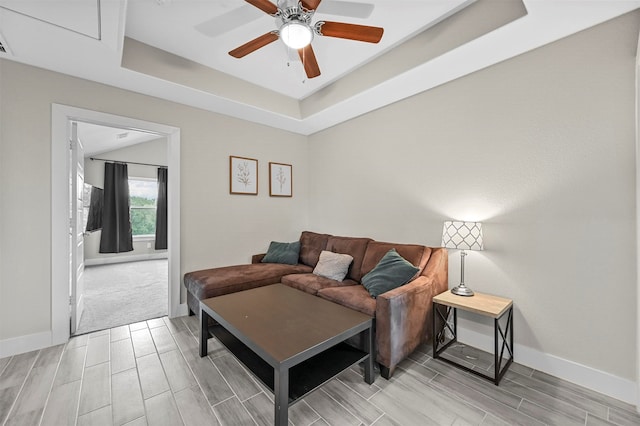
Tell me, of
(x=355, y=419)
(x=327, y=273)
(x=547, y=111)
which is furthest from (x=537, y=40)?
(x=355, y=419)

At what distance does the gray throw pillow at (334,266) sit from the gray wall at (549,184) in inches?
34.4

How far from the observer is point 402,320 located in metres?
2.08

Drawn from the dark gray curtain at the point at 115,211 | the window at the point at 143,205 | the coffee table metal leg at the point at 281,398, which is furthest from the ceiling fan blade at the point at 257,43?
the window at the point at 143,205

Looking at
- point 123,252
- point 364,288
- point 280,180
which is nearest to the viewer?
point 364,288

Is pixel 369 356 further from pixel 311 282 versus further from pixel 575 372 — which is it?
pixel 575 372

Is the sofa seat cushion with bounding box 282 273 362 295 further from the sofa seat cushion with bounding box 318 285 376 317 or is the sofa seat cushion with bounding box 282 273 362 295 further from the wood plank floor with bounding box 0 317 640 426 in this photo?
the wood plank floor with bounding box 0 317 640 426

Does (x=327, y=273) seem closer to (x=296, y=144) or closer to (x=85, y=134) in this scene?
(x=296, y=144)

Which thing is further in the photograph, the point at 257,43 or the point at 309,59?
the point at 309,59

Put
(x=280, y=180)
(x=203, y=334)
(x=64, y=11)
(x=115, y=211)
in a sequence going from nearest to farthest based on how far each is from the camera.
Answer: (x=64, y=11) < (x=203, y=334) < (x=280, y=180) < (x=115, y=211)

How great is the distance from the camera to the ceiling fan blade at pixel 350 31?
179cm

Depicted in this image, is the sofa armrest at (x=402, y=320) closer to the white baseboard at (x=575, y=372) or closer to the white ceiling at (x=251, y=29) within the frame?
the white baseboard at (x=575, y=372)

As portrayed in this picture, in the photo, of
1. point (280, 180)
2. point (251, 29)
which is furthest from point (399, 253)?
point (251, 29)

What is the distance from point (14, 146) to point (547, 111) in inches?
178

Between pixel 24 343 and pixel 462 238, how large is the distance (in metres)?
3.95
